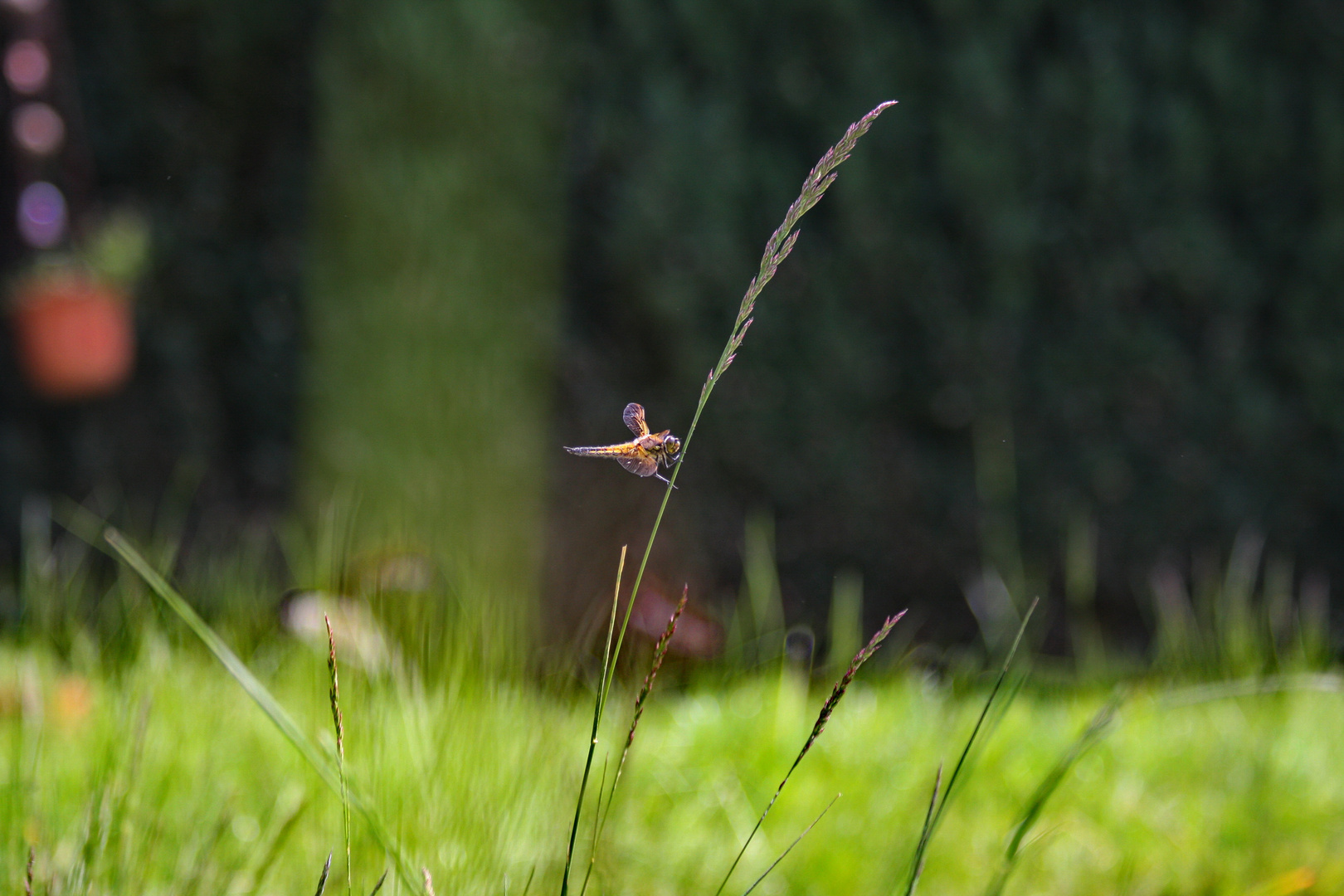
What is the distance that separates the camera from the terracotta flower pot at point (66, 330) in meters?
2.92

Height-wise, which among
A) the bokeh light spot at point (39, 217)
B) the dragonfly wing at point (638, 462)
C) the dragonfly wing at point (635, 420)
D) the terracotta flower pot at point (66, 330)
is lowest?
the terracotta flower pot at point (66, 330)

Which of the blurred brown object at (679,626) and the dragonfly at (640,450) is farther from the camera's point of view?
the blurred brown object at (679,626)

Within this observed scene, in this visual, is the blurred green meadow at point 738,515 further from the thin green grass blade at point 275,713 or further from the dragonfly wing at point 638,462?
the dragonfly wing at point 638,462

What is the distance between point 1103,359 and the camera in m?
3.24

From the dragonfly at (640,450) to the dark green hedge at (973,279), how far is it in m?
2.21

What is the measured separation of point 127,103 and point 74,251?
529 millimetres

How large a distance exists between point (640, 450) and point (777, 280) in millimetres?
2433

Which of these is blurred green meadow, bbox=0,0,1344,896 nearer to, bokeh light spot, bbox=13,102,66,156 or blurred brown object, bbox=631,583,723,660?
blurred brown object, bbox=631,583,723,660

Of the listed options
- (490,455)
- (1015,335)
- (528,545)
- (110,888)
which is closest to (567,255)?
(490,455)

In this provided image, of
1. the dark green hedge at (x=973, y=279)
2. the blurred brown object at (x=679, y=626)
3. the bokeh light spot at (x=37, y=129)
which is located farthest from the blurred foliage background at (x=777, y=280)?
the blurred brown object at (x=679, y=626)

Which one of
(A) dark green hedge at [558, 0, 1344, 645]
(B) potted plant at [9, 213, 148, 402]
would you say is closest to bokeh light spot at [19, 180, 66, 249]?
(B) potted plant at [9, 213, 148, 402]

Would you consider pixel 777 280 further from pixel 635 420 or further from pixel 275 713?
pixel 275 713

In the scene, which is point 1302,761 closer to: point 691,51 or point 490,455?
point 490,455

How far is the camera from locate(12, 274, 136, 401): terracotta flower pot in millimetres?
2916
